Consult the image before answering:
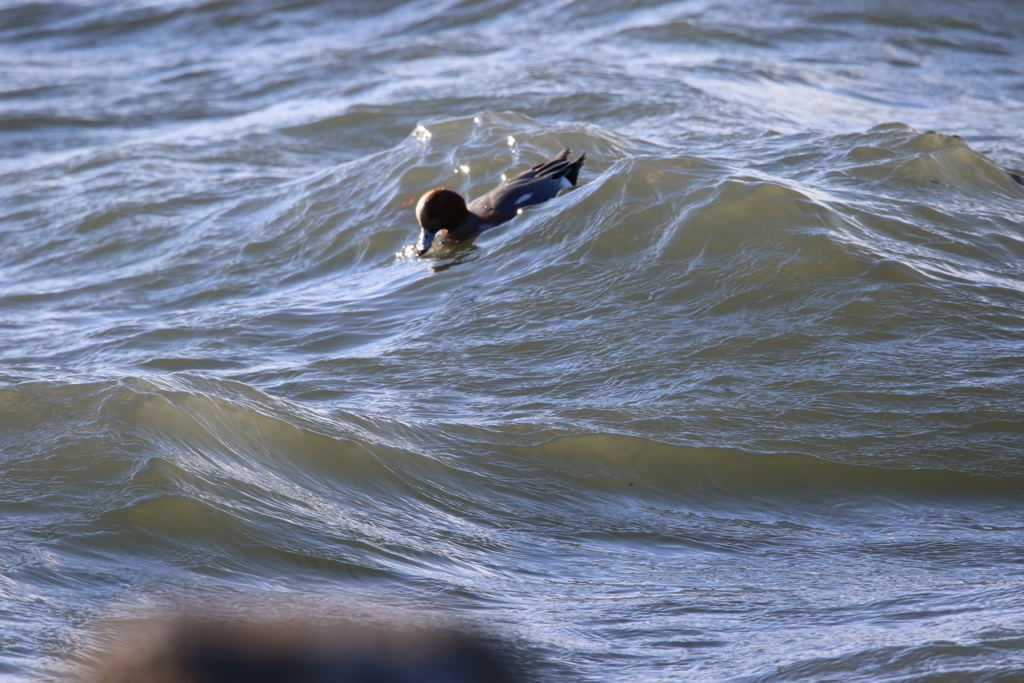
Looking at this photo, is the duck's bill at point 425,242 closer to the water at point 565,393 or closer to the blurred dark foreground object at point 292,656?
the water at point 565,393

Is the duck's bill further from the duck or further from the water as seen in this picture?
the water

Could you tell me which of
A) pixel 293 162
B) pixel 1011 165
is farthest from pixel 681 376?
pixel 293 162

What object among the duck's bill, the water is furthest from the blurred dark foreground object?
the duck's bill

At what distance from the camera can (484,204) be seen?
7.01 m

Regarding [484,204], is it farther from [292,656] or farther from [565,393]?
[292,656]

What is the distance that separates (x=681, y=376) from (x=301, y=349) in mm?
2094

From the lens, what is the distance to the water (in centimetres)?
283

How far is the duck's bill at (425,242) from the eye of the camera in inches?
263

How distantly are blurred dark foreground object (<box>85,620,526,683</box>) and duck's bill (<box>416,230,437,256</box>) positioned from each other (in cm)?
447

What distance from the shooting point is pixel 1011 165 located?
812 cm

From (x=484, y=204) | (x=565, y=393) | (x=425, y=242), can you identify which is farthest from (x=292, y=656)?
(x=484, y=204)

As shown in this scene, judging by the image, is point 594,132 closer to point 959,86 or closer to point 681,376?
point 681,376

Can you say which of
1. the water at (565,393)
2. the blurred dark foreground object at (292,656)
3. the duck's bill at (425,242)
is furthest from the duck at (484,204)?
the blurred dark foreground object at (292,656)

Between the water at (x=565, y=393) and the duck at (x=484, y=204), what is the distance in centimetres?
19
